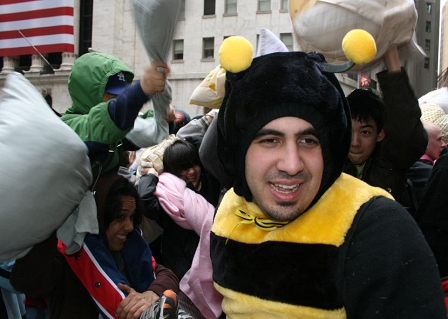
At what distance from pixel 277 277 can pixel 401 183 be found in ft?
3.31

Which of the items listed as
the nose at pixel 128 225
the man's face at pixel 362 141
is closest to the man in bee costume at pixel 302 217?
the man's face at pixel 362 141

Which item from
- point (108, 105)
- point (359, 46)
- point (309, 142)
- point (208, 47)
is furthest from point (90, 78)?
point (208, 47)

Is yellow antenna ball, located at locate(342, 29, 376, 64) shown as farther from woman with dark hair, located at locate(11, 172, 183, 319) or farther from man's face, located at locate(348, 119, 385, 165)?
woman with dark hair, located at locate(11, 172, 183, 319)

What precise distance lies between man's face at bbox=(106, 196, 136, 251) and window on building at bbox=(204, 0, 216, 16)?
929 inches

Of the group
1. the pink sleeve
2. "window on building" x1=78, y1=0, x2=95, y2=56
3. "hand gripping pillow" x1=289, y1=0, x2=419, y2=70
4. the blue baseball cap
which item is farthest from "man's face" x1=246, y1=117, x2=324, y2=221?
"window on building" x1=78, y1=0, x2=95, y2=56

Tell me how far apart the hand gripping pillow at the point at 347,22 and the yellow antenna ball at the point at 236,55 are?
1.26 ft

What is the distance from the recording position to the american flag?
2.95m

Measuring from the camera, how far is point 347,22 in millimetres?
1790

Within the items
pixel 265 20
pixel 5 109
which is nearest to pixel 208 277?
pixel 5 109

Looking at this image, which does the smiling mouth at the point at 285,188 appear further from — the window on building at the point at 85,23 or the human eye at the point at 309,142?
the window on building at the point at 85,23

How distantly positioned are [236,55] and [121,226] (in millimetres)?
1366

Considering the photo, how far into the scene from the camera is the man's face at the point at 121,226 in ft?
8.41

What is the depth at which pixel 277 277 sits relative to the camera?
4.94 feet

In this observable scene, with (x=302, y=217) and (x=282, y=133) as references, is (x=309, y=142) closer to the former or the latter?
(x=282, y=133)
